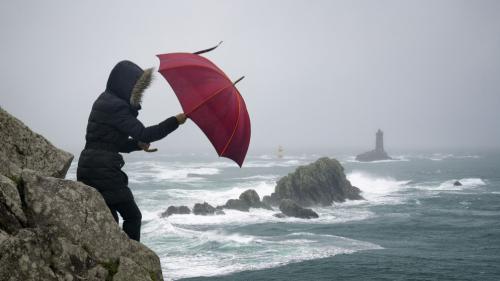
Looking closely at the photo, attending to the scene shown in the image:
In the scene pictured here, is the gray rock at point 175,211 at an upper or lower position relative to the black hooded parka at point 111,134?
lower

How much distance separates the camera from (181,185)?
234 ft

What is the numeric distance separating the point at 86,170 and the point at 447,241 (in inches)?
1339

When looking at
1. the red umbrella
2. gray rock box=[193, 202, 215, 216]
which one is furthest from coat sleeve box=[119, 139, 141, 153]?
gray rock box=[193, 202, 215, 216]

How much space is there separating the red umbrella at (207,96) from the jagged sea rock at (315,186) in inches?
1863

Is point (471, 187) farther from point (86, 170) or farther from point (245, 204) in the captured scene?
point (86, 170)

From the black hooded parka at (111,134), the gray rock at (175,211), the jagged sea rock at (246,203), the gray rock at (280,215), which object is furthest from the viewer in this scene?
the jagged sea rock at (246,203)

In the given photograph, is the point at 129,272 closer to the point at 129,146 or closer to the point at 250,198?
the point at 129,146

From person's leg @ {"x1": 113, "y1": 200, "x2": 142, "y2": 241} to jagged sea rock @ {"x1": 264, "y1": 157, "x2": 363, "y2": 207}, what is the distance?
4689 centimetres

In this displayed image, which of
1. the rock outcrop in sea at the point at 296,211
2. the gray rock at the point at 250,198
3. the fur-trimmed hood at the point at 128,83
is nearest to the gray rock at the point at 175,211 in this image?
the gray rock at the point at 250,198

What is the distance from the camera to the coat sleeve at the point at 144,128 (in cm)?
468

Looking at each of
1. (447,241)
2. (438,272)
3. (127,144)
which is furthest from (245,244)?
(127,144)

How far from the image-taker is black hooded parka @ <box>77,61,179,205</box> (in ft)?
16.1

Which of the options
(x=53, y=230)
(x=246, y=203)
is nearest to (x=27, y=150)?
(x=53, y=230)

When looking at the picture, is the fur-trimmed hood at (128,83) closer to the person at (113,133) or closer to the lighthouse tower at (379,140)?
the person at (113,133)
